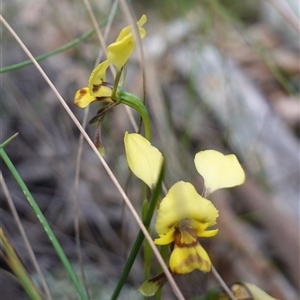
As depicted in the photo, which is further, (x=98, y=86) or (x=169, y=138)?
(x=169, y=138)

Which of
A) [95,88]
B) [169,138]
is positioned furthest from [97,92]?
[169,138]

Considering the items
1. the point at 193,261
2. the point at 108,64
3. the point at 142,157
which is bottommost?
the point at 193,261

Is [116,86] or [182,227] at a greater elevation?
[116,86]

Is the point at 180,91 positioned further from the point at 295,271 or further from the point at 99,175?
the point at 295,271

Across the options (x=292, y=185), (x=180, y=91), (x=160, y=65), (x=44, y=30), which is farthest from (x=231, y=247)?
(x=44, y=30)

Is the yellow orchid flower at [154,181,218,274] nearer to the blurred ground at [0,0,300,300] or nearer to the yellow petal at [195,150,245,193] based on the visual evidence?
the yellow petal at [195,150,245,193]

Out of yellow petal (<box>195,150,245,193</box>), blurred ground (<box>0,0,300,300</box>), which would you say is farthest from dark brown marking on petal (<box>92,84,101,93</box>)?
blurred ground (<box>0,0,300,300</box>)

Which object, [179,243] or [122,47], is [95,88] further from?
[179,243]
